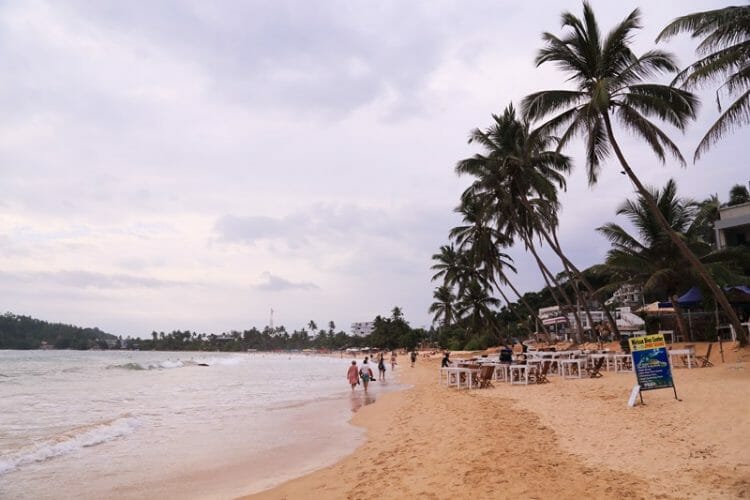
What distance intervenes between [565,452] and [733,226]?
81.9 ft

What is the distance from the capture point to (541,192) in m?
24.1

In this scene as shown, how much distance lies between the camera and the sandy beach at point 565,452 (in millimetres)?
5047

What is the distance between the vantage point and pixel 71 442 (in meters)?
10.3

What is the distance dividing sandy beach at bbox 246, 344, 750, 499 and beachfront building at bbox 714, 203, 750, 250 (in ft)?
58.1

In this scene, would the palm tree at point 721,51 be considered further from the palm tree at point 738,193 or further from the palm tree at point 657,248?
the palm tree at point 738,193

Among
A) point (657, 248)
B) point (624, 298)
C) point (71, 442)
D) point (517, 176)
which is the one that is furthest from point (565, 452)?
point (624, 298)

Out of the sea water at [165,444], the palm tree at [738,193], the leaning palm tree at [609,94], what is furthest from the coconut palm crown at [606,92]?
the palm tree at [738,193]

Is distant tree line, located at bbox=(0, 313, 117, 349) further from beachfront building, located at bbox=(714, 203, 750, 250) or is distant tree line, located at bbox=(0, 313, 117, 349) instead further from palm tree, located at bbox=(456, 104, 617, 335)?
beachfront building, located at bbox=(714, 203, 750, 250)

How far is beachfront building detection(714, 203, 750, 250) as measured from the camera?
83.1 ft

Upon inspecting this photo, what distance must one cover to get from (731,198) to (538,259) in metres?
21.2

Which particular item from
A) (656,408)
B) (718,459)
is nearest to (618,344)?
(656,408)

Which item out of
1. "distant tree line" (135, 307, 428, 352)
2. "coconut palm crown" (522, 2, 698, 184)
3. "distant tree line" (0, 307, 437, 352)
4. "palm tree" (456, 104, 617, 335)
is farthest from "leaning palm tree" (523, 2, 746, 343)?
"distant tree line" (135, 307, 428, 352)

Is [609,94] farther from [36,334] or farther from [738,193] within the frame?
[36,334]

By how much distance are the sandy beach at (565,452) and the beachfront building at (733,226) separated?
58.1 ft
